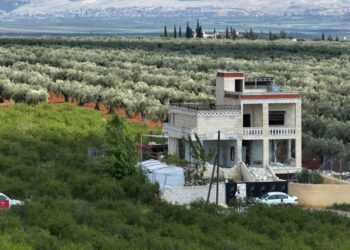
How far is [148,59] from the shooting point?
10369 centimetres

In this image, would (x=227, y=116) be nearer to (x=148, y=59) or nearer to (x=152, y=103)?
(x=152, y=103)

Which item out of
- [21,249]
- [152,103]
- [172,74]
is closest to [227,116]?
[21,249]

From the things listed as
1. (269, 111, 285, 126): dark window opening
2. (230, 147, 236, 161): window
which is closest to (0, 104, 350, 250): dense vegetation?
(230, 147, 236, 161): window

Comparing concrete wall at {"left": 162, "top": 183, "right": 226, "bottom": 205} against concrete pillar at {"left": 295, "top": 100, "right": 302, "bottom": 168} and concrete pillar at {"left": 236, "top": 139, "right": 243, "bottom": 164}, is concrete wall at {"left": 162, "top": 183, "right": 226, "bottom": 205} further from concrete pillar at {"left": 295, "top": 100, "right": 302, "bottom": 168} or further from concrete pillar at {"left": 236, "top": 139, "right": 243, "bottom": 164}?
concrete pillar at {"left": 295, "top": 100, "right": 302, "bottom": 168}

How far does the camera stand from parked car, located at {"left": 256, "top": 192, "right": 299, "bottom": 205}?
3706 centimetres

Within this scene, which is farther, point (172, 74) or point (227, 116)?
point (172, 74)

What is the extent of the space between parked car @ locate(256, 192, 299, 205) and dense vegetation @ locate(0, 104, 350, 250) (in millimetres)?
2302

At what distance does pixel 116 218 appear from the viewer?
32.2m

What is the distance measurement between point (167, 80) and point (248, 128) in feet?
115

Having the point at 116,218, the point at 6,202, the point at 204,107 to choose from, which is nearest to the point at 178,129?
the point at 204,107

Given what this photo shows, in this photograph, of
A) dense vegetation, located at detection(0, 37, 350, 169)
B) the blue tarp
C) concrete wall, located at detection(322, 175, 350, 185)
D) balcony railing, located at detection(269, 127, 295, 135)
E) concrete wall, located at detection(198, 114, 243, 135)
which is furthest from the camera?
dense vegetation, located at detection(0, 37, 350, 169)

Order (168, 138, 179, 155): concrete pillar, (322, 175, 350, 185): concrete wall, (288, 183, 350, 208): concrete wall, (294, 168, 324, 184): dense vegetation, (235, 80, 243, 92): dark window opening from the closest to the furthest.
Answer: (288, 183, 350, 208): concrete wall, (322, 175, 350, 185): concrete wall, (294, 168, 324, 184): dense vegetation, (168, 138, 179, 155): concrete pillar, (235, 80, 243, 92): dark window opening

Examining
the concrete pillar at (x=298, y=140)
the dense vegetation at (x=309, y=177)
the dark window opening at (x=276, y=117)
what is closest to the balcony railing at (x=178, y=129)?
the dark window opening at (x=276, y=117)

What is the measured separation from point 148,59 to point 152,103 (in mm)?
41959
